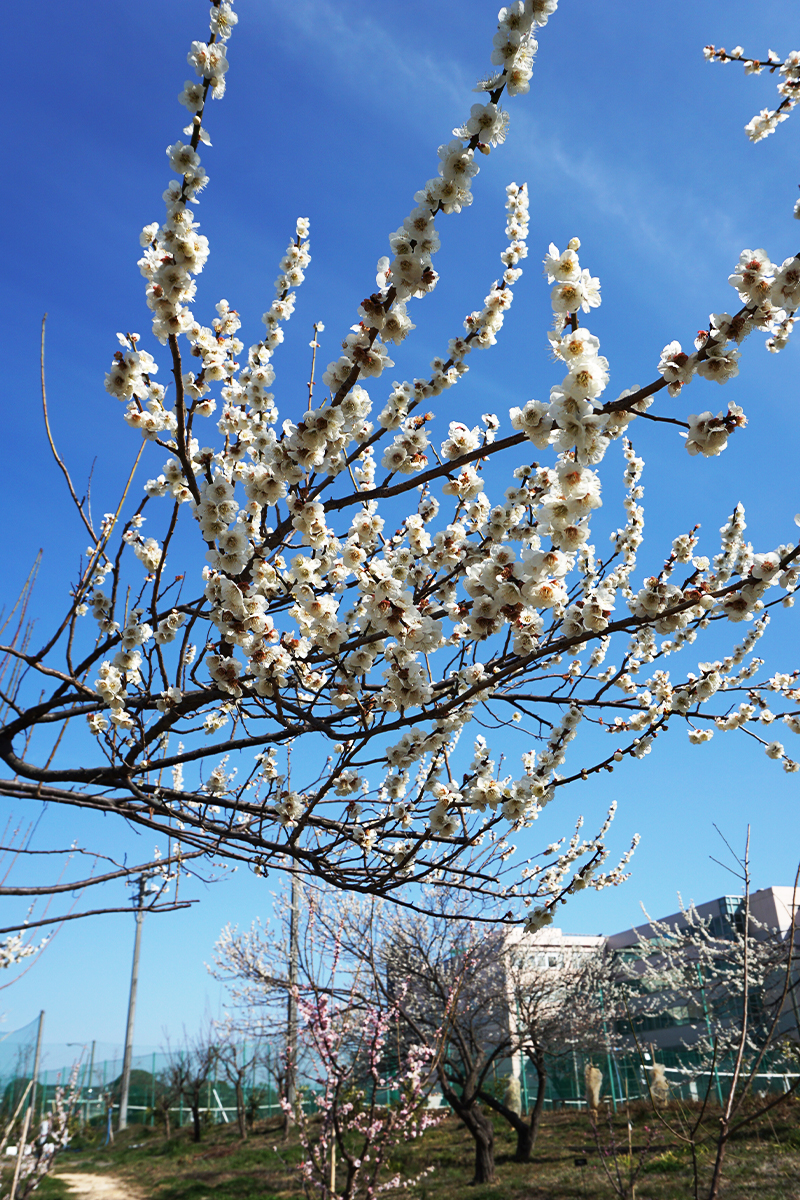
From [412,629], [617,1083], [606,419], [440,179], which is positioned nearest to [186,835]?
[412,629]

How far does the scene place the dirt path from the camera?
1216 centimetres

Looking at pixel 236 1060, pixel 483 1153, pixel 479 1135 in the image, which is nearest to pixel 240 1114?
pixel 236 1060

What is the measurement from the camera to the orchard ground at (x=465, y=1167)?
8531 mm

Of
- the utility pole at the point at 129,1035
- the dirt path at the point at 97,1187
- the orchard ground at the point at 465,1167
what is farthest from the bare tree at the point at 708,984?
the utility pole at the point at 129,1035

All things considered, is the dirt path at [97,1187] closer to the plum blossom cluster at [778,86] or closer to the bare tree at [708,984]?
the bare tree at [708,984]

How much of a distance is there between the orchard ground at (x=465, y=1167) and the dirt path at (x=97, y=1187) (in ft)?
0.07

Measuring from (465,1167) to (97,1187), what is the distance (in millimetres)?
7020

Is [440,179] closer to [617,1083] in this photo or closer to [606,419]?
[606,419]

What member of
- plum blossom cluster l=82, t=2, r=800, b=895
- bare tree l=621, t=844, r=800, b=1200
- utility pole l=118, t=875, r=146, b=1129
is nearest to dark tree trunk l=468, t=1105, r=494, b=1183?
bare tree l=621, t=844, r=800, b=1200

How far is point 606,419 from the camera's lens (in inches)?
A: 64.6

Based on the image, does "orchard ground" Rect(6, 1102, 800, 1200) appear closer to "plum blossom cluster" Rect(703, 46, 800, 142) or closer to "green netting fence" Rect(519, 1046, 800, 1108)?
"green netting fence" Rect(519, 1046, 800, 1108)

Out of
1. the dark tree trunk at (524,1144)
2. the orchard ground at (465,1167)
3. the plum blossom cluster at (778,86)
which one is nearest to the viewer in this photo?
the plum blossom cluster at (778,86)

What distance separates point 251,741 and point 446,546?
3.58 feet

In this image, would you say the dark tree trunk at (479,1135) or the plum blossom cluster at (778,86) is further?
the dark tree trunk at (479,1135)
